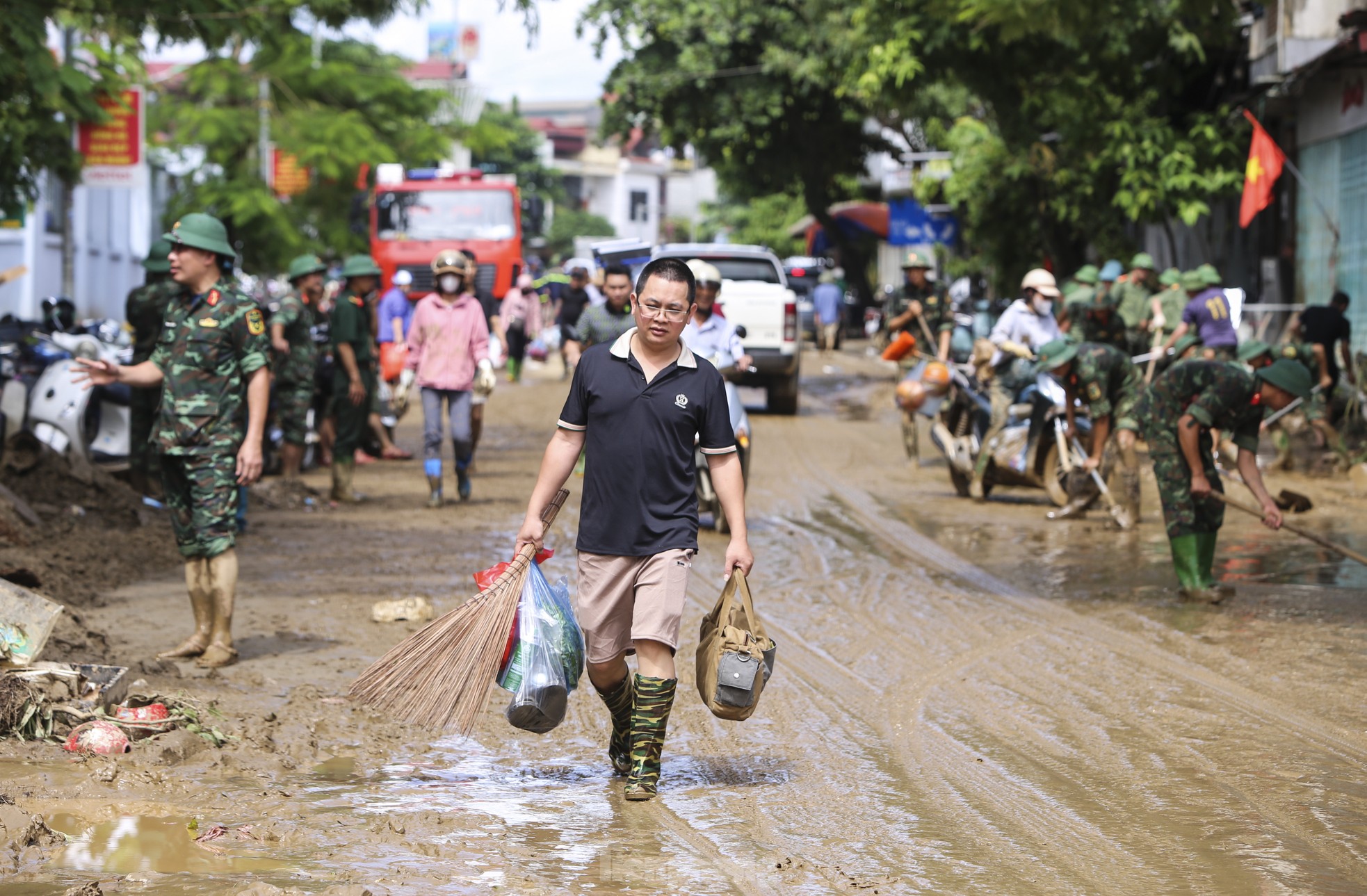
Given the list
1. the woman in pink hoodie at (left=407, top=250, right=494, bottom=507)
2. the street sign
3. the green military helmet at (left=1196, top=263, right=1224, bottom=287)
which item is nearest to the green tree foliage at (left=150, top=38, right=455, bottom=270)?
the street sign

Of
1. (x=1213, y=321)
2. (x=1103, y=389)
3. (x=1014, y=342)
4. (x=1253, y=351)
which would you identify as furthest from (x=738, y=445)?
(x=1213, y=321)

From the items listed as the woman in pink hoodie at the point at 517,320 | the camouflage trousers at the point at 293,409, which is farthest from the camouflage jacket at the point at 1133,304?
the woman in pink hoodie at the point at 517,320

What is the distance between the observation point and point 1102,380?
11539 millimetres

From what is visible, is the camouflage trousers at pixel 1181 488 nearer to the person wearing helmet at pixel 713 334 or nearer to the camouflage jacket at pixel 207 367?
the person wearing helmet at pixel 713 334

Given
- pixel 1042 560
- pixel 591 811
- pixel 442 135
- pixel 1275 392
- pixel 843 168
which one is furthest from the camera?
pixel 843 168

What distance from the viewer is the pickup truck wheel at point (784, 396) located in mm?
21047

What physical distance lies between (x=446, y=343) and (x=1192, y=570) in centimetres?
588

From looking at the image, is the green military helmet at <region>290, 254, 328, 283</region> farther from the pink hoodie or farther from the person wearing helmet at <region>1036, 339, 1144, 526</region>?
the person wearing helmet at <region>1036, 339, 1144, 526</region>

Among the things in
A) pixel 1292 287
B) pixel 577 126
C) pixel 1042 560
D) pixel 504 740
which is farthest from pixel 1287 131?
pixel 577 126

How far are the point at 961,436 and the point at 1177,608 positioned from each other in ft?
18.0

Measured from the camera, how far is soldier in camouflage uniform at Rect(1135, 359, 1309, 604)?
27.7 feet

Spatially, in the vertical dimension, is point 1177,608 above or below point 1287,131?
below

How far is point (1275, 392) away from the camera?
8305mm

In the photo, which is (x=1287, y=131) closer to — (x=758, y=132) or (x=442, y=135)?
(x=442, y=135)
